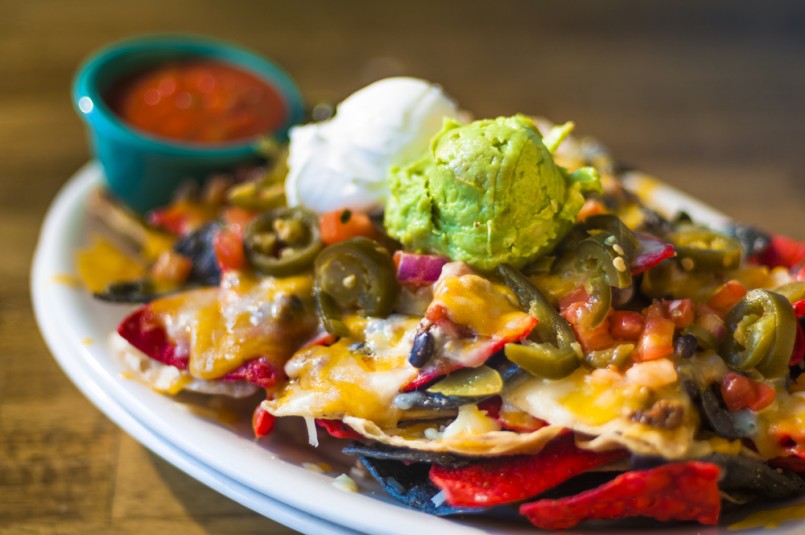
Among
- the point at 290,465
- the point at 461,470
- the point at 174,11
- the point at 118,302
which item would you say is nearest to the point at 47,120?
the point at 174,11

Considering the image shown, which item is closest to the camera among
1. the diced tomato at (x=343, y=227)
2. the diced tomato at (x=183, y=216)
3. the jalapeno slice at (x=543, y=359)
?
the jalapeno slice at (x=543, y=359)

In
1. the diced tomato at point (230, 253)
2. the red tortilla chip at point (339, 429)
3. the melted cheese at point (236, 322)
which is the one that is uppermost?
the diced tomato at point (230, 253)

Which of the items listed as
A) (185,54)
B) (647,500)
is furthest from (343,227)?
(185,54)

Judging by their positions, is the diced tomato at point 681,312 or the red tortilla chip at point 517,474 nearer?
the red tortilla chip at point 517,474

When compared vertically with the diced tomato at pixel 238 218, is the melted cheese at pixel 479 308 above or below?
above

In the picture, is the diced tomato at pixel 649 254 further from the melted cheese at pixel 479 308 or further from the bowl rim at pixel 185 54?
the bowl rim at pixel 185 54

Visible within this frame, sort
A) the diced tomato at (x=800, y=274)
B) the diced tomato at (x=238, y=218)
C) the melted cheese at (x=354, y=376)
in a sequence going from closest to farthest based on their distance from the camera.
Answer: the melted cheese at (x=354, y=376) < the diced tomato at (x=800, y=274) < the diced tomato at (x=238, y=218)

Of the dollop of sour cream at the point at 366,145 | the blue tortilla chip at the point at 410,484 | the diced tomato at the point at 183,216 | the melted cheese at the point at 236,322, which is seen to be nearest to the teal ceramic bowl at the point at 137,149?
the diced tomato at the point at 183,216
